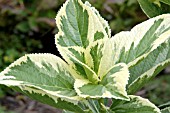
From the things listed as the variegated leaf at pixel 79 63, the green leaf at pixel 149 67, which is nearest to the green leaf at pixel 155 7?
the green leaf at pixel 149 67

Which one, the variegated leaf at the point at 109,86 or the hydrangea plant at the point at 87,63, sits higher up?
the hydrangea plant at the point at 87,63

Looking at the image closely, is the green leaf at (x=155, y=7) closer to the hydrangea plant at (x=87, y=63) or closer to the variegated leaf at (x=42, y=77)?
the hydrangea plant at (x=87, y=63)

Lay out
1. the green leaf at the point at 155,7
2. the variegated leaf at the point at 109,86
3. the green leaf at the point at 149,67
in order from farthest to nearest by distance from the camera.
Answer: the green leaf at the point at 155,7
the green leaf at the point at 149,67
the variegated leaf at the point at 109,86

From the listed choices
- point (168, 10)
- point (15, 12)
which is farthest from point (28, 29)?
point (168, 10)

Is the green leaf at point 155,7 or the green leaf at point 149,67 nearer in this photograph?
the green leaf at point 149,67

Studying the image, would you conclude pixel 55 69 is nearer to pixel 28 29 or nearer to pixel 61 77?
pixel 61 77

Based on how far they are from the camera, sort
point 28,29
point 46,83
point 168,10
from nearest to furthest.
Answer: point 46,83, point 168,10, point 28,29
